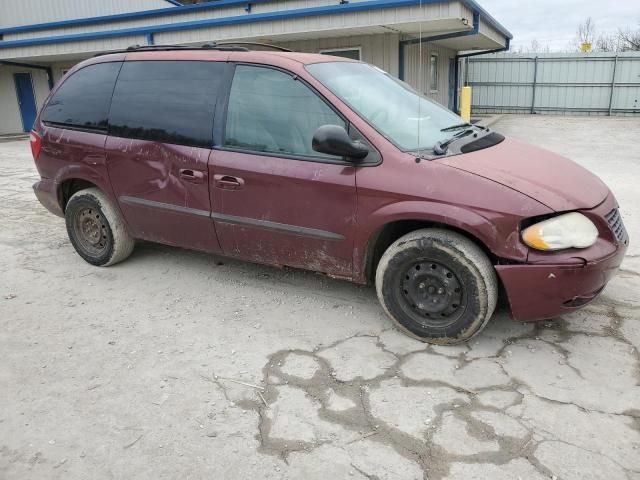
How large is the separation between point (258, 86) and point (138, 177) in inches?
48.0

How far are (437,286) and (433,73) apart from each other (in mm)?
15185

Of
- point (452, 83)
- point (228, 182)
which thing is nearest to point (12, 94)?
point (452, 83)

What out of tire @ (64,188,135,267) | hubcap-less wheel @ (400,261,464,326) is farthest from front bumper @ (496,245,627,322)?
tire @ (64,188,135,267)

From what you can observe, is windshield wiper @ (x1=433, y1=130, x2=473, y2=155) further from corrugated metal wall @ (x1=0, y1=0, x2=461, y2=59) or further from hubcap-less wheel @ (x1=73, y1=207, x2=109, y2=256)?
corrugated metal wall @ (x1=0, y1=0, x2=461, y2=59)

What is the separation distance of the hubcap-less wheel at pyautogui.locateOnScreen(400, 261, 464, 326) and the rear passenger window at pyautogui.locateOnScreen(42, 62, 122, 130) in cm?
278

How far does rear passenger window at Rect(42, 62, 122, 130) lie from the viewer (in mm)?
4301

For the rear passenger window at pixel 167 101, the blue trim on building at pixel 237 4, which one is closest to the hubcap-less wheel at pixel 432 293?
the rear passenger window at pixel 167 101

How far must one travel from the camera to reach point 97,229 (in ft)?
15.2

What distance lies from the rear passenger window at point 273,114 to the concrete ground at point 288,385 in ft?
3.86

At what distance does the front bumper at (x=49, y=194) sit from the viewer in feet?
15.4

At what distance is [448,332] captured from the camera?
10.6ft

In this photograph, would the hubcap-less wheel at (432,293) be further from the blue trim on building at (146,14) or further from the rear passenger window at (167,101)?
the blue trim on building at (146,14)

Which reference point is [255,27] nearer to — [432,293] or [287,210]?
[287,210]

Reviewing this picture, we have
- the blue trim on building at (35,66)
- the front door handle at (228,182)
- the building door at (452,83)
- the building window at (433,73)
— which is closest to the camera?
the front door handle at (228,182)
